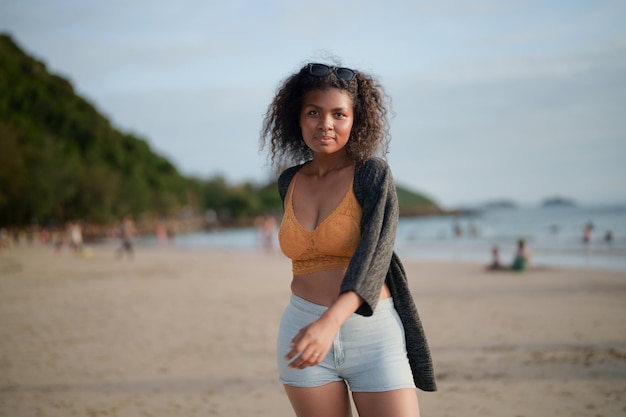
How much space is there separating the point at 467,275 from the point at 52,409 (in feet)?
44.1

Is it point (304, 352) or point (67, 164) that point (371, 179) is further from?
point (67, 164)

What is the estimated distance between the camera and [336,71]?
6.91ft

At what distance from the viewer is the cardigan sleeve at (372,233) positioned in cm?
179

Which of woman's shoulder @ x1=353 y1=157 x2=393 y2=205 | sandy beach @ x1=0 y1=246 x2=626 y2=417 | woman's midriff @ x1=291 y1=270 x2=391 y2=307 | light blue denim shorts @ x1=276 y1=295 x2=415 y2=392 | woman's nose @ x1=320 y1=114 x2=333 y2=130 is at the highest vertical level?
woman's nose @ x1=320 y1=114 x2=333 y2=130

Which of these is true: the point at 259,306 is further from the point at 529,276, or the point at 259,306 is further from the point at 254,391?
the point at 529,276

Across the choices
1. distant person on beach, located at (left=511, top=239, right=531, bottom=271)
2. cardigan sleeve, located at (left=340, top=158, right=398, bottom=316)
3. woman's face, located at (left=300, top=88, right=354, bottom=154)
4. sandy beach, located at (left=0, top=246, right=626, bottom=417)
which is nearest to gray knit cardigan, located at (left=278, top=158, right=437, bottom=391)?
cardigan sleeve, located at (left=340, top=158, right=398, bottom=316)

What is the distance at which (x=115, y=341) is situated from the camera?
317 inches

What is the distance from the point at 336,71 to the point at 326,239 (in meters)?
0.62

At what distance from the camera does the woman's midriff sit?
2031mm

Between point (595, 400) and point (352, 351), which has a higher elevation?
point (352, 351)

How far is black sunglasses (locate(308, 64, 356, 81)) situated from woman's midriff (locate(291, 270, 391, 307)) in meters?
0.70

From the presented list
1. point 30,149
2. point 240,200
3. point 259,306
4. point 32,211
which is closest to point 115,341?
point 259,306

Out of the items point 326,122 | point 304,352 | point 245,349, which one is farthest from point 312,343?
point 245,349

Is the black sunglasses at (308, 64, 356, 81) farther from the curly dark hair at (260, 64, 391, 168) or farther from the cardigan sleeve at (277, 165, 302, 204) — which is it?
the cardigan sleeve at (277, 165, 302, 204)
